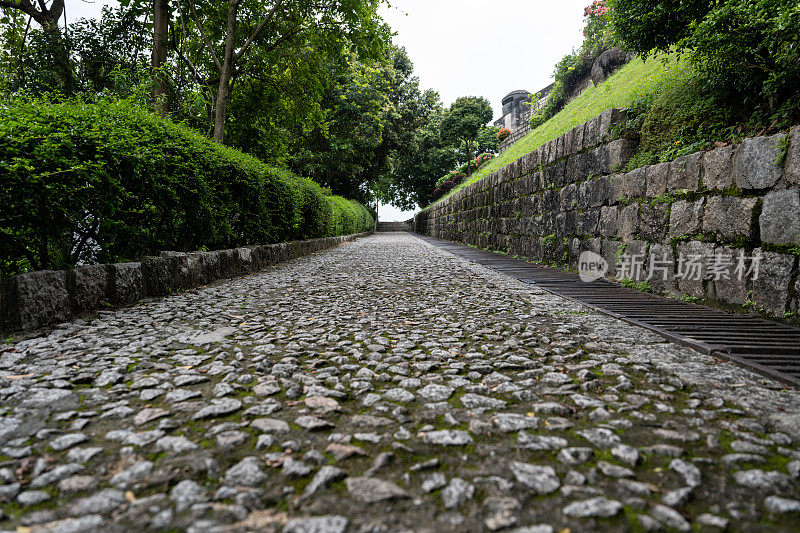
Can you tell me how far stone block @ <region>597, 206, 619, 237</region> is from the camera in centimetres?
497

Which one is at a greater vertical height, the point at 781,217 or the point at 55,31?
the point at 55,31

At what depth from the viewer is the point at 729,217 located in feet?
10.6

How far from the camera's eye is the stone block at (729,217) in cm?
305

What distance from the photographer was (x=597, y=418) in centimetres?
157

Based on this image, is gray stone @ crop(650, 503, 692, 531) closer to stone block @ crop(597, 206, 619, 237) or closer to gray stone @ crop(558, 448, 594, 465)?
gray stone @ crop(558, 448, 594, 465)

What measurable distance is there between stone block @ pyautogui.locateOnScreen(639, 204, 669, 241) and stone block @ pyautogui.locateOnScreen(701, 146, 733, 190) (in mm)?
579

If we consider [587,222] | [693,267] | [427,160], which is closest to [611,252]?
[587,222]

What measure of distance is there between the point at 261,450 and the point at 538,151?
758cm

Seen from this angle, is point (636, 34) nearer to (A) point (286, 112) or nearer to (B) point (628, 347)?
(B) point (628, 347)

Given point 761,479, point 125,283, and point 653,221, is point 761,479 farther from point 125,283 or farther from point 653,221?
point 125,283

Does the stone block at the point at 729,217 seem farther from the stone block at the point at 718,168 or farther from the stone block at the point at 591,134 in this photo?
the stone block at the point at 591,134

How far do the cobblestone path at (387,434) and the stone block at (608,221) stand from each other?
8.51 feet

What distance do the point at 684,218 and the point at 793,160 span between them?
108 centimetres

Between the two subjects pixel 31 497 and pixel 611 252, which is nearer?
pixel 31 497
